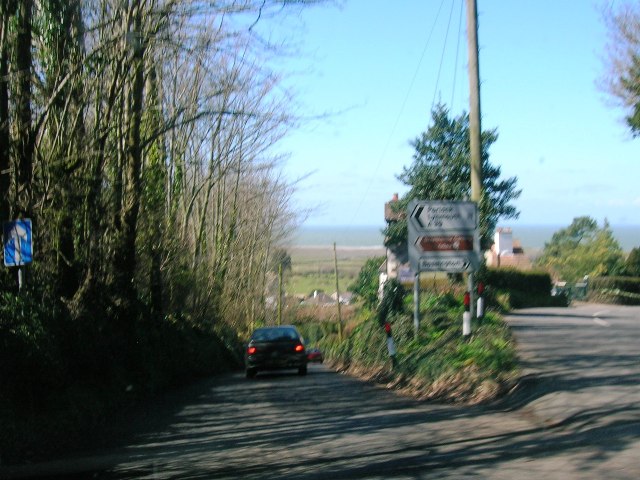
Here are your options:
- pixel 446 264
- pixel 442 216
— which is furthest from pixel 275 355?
pixel 442 216

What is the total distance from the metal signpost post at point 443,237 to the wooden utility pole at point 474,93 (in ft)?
5.00

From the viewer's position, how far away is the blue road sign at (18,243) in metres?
10.6

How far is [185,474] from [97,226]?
802 cm

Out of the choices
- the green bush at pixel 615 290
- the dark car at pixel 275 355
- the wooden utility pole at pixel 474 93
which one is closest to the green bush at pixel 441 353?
the dark car at pixel 275 355

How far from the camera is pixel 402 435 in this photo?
8.97 metres

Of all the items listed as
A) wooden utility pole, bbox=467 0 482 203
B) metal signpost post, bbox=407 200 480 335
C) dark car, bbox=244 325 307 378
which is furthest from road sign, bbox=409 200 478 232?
dark car, bbox=244 325 307 378

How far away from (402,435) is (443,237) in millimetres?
7728

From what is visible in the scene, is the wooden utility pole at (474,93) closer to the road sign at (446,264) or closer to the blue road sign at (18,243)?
the road sign at (446,264)

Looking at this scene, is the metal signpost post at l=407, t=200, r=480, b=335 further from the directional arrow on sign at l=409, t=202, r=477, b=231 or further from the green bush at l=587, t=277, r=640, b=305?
the green bush at l=587, t=277, r=640, b=305

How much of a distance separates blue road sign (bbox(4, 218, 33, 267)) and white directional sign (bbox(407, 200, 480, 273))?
7887 millimetres

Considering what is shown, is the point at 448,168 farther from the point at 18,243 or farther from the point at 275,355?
the point at 18,243

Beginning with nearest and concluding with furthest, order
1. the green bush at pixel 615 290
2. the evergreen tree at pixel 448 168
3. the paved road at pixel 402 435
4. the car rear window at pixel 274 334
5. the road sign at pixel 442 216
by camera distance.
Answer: the paved road at pixel 402 435 → the road sign at pixel 442 216 → the car rear window at pixel 274 334 → the evergreen tree at pixel 448 168 → the green bush at pixel 615 290

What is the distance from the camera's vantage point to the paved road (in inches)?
293

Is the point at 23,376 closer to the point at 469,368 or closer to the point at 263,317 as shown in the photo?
the point at 469,368
